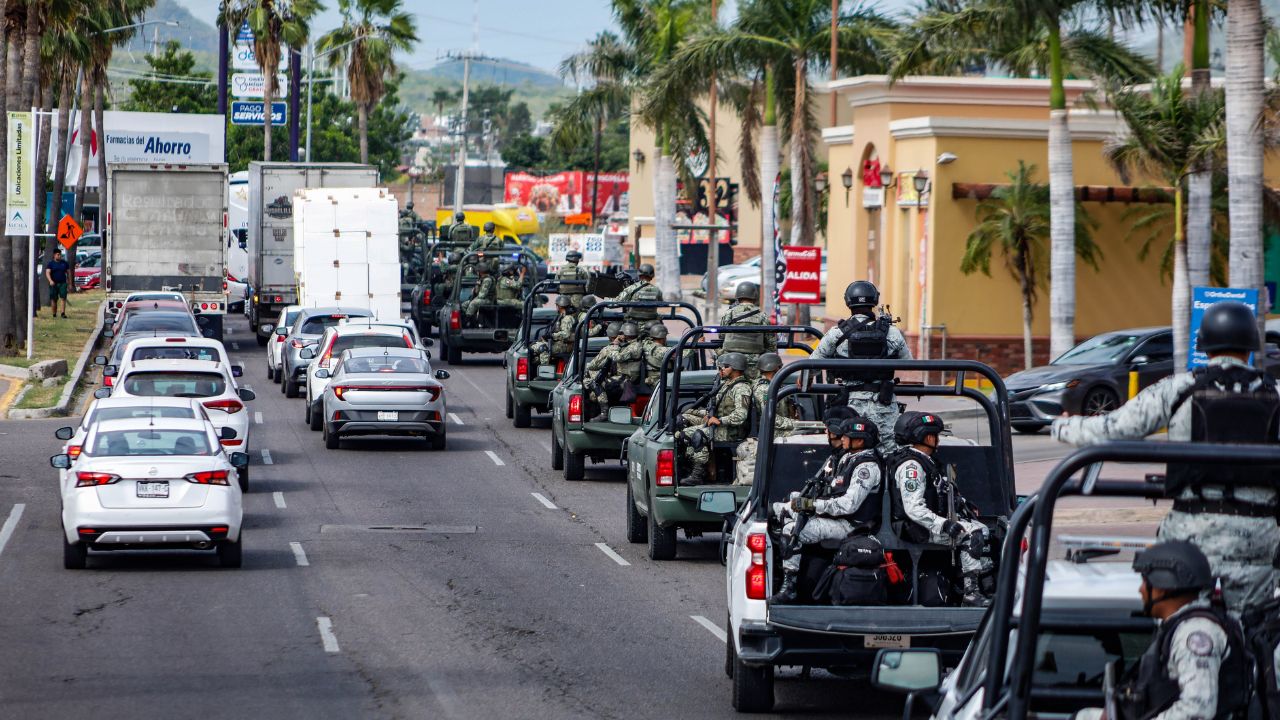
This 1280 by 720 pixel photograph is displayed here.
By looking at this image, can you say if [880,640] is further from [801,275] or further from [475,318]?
[475,318]

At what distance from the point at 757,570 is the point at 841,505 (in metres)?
0.60

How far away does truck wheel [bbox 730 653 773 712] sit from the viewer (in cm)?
1080

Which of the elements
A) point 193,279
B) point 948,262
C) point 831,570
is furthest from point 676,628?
point 193,279

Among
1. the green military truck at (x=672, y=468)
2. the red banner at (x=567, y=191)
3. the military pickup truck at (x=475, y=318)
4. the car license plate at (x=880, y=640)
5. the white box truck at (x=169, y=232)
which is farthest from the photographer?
the red banner at (x=567, y=191)

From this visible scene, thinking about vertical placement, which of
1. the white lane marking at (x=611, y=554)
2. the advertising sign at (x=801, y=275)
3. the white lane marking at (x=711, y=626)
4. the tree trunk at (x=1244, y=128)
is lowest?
the white lane marking at (x=611, y=554)

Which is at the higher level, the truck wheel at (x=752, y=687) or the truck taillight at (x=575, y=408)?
the truck taillight at (x=575, y=408)

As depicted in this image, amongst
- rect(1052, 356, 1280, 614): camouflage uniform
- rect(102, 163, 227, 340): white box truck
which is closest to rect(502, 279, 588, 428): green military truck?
rect(102, 163, 227, 340): white box truck

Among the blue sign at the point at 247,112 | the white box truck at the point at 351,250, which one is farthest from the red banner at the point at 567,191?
the white box truck at the point at 351,250

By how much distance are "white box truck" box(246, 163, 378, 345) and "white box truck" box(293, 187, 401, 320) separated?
4098mm

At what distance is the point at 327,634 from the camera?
13.8 m

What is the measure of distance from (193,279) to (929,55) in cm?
1907

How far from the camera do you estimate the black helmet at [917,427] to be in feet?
35.2

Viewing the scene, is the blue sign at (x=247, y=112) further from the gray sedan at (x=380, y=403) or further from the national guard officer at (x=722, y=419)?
the national guard officer at (x=722, y=419)

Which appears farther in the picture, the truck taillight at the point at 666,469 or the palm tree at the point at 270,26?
the palm tree at the point at 270,26
